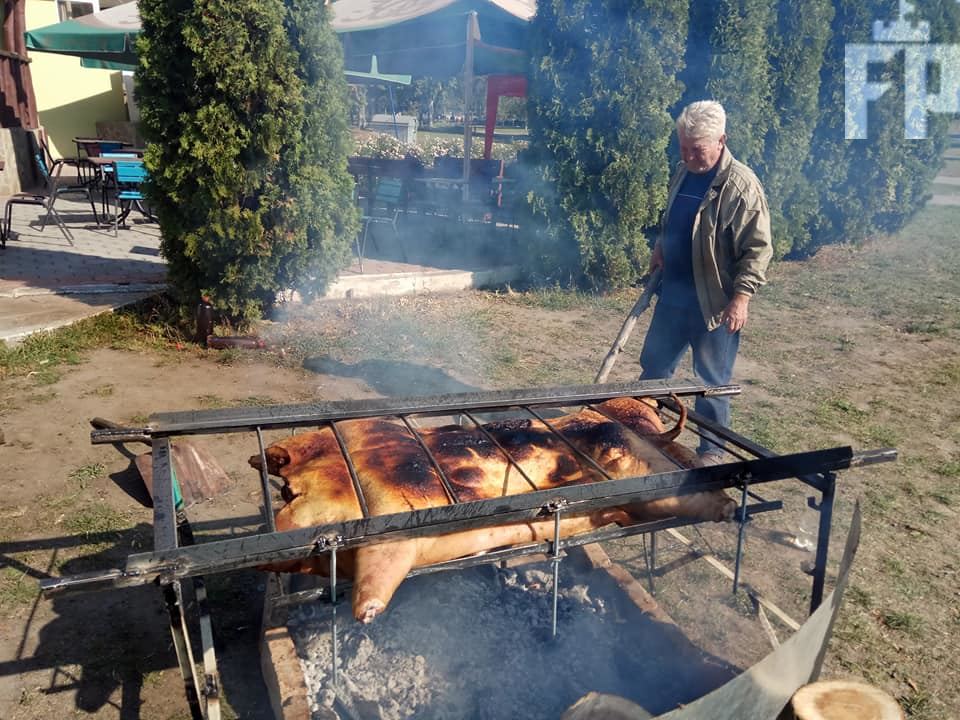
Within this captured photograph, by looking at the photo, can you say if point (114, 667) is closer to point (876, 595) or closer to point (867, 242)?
point (876, 595)

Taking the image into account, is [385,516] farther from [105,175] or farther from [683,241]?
[105,175]

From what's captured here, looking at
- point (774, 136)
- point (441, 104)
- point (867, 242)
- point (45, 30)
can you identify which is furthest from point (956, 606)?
point (441, 104)

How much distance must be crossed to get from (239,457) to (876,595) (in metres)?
3.89

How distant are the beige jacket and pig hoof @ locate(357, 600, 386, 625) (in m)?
2.83

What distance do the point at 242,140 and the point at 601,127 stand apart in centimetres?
430

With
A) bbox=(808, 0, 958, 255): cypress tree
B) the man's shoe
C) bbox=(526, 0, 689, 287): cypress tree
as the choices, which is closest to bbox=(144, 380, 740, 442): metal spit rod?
the man's shoe

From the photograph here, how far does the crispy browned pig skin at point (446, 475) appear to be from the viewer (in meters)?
2.19

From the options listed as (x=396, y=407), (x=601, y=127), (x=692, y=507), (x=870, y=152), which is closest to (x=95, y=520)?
(x=396, y=407)

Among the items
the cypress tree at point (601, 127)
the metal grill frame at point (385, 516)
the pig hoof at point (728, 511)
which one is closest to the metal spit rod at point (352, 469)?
the metal grill frame at point (385, 516)

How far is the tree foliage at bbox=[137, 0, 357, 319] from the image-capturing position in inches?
237

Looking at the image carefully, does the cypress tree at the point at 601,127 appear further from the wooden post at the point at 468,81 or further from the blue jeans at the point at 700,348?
the blue jeans at the point at 700,348

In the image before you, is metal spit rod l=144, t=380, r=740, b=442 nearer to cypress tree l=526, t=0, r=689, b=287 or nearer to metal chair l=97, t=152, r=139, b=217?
cypress tree l=526, t=0, r=689, b=287

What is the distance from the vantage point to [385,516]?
200 cm

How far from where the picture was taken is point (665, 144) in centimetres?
852
